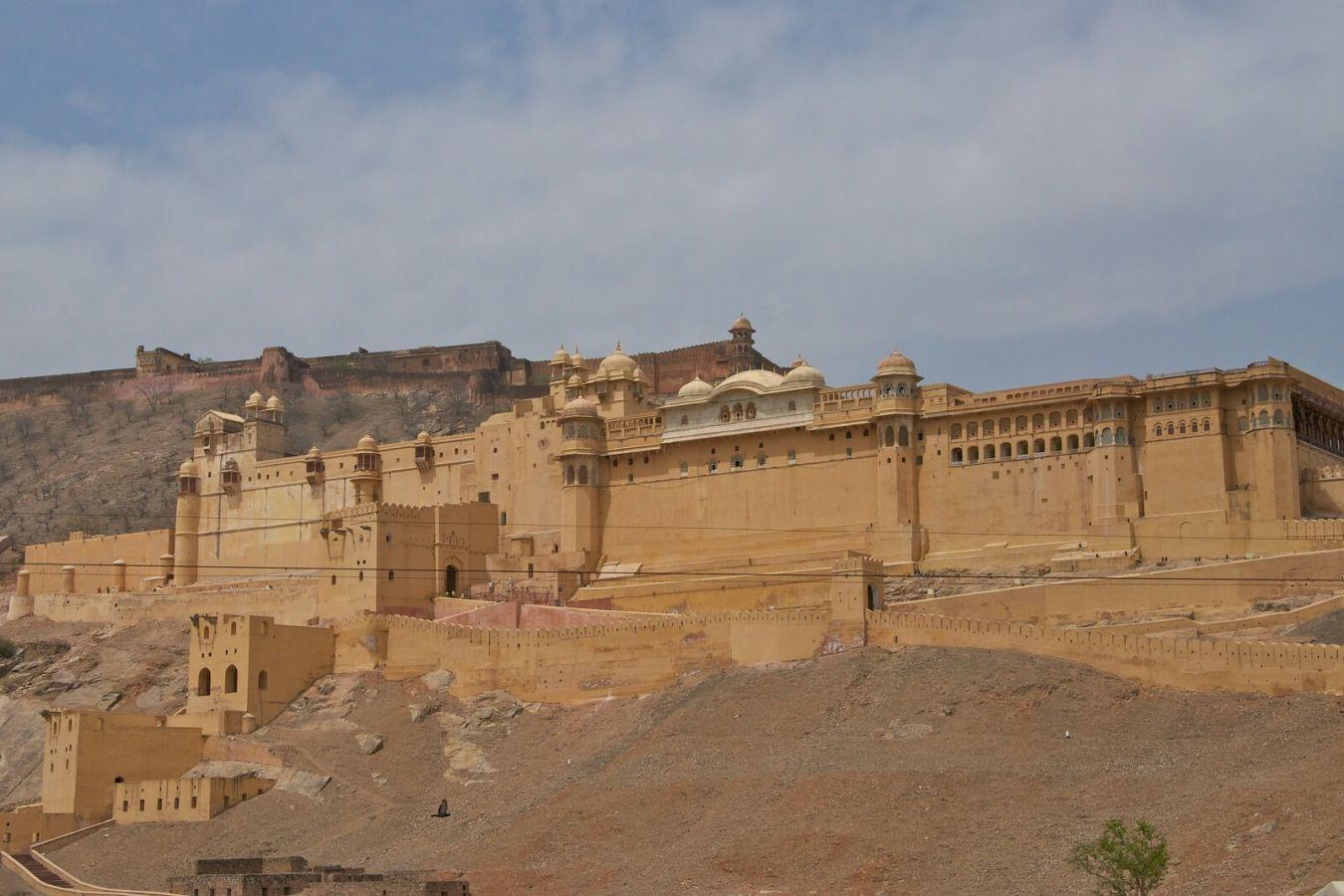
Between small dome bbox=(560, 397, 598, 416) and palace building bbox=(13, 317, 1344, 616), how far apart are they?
0.58ft

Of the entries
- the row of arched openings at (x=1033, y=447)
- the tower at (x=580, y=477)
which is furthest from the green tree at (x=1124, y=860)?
the tower at (x=580, y=477)

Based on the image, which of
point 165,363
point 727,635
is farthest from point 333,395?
point 727,635

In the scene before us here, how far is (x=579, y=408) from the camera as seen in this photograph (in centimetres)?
7981

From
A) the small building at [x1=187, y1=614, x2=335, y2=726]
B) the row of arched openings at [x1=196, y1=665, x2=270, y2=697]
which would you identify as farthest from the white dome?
the row of arched openings at [x1=196, y1=665, x2=270, y2=697]

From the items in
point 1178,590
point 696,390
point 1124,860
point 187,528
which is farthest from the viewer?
point 187,528

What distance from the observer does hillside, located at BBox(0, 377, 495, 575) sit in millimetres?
110875

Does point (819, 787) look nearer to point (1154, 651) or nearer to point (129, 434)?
point (1154, 651)

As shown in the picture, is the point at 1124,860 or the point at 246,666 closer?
the point at 1124,860

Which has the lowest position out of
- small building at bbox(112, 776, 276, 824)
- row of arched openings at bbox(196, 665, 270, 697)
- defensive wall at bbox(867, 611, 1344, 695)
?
small building at bbox(112, 776, 276, 824)

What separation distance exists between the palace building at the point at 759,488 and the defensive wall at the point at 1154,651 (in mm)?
10593

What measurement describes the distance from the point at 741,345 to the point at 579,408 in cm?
2341

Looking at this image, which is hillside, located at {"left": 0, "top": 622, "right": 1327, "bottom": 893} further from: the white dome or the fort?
the white dome

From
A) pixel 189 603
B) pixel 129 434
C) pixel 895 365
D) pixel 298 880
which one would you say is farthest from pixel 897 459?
pixel 129 434

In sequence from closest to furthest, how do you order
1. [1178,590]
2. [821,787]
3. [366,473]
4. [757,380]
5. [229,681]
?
[821,787]
[1178,590]
[229,681]
[757,380]
[366,473]
